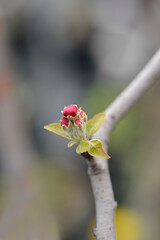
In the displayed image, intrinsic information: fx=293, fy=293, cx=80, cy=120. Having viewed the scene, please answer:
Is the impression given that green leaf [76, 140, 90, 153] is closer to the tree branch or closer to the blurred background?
the tree branch

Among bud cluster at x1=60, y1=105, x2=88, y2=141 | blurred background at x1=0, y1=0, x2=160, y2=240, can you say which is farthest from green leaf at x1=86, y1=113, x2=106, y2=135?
blurred background at x1=0, y1=0, x2=160, y2=240

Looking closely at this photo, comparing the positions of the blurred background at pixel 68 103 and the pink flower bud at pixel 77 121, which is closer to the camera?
the pink flower bud at pixel 77 121

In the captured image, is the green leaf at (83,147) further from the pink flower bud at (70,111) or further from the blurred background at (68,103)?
the blurred background at (68,103)

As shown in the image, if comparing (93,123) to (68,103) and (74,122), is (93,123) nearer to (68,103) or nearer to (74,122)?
(74,122)

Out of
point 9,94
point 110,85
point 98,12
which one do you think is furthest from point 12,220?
point 98,12

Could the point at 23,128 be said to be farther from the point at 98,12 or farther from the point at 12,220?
the point at 98,12

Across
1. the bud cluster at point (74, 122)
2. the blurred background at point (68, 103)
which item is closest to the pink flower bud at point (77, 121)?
the bud cluster at point (74, 122)
